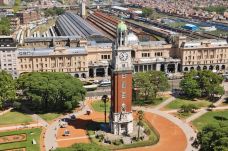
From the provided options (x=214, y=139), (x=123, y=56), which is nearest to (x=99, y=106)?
(x=123, y=56)

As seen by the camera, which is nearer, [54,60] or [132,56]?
[54,60]

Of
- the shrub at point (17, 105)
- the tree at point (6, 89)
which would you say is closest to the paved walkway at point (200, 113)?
the shrub at point (17, 105)

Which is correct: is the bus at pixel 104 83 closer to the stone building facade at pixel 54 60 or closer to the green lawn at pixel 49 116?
the stone building facade at pixel 54 60

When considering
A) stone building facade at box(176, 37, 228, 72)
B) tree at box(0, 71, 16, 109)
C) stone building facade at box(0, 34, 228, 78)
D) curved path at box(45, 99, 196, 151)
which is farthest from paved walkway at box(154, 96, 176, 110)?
tree at box(0, 71, 16, 109)

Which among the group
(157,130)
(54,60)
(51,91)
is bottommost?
(157,130)

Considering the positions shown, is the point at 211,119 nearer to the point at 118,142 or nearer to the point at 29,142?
the point at 118,142

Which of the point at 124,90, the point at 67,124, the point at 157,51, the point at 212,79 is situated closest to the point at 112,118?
the point at 124,90

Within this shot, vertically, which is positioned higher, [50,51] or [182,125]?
[50,51]
